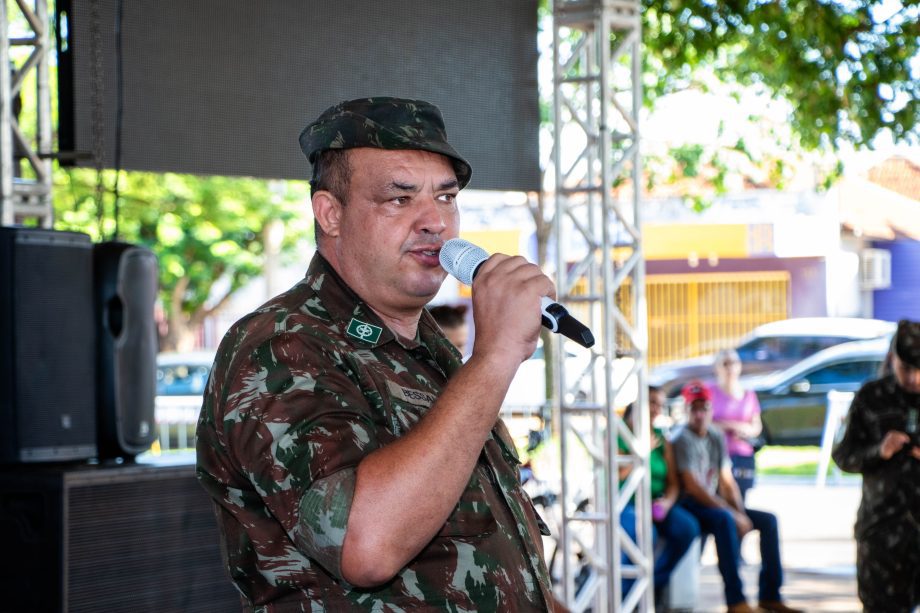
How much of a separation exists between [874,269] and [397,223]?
2188 cm

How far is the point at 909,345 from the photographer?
552cm

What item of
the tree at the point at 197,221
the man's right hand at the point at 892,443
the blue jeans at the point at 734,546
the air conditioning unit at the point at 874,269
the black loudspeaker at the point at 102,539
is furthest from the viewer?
the air conditioning unit at the point at 874,269

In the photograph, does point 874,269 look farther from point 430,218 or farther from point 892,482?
point 430,218

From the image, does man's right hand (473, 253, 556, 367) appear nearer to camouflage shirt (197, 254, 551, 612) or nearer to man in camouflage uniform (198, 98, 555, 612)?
man in camouflage uniform (198, 98, 555, 612)

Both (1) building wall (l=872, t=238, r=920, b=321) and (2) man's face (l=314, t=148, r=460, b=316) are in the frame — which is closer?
(2) man's face (l=314, t=148, r=460, b=316)

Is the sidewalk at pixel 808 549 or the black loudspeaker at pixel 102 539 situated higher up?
the black loudspeaker at pixel 102 539

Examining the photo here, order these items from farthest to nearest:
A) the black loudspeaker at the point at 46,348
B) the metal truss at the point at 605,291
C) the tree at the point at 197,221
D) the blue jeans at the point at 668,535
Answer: the tree at the point at 197,221 < the blue jeans at the point at 668,535 < the metal truss at the point at 605,291 < the black loudspeaker at the point at 46,348

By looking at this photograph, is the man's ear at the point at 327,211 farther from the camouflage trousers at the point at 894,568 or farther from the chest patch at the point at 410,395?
the camouflage trousers at the point at 894,568

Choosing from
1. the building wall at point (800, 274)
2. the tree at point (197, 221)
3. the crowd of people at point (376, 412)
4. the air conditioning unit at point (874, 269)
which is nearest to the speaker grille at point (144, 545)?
the crowd of people at point (376, 412)

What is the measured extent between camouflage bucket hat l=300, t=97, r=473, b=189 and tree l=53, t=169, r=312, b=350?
46.5 feet

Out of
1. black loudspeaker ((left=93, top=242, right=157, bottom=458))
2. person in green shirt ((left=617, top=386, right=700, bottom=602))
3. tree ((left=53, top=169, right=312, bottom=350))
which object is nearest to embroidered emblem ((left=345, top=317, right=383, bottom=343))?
black loudspeaker ((left=93, top=242, right=157, bottom=458))

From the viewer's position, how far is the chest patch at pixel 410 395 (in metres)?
1.80

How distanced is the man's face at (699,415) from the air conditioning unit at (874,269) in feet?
50.7

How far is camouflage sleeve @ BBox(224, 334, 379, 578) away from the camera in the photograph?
5.10 feet
